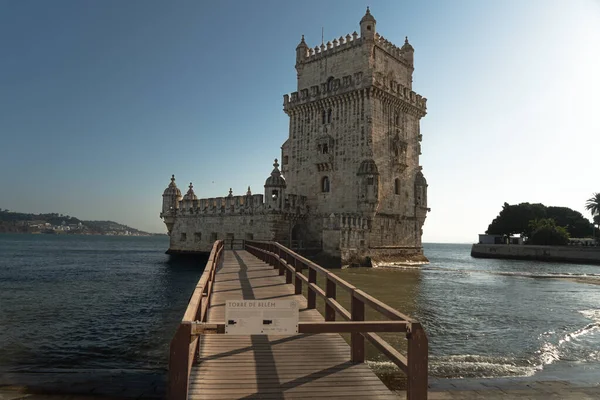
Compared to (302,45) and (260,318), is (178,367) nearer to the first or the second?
(260,318)

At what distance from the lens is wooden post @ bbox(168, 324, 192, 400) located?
13.1ft

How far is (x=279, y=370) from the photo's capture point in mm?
5488

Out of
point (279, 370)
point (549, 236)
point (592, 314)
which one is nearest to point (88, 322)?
point (279, 370)

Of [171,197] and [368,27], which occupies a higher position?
[368,27]

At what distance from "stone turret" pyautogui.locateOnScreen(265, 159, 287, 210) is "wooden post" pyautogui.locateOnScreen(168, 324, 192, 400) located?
30.3 metres

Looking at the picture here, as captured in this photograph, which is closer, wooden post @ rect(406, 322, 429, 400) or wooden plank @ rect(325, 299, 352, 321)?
wooden post @ rect(406, 322, 429, 400)

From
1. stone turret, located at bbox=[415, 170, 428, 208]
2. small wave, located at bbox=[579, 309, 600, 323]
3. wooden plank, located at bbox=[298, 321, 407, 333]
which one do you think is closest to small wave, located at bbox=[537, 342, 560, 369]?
small wave, located at bbox=[579, 309, 600, 323]

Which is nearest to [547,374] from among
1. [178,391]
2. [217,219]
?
[178,391]

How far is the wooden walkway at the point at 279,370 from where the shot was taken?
4.82m

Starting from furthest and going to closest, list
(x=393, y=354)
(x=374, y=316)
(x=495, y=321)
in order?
(x=495, y=321)
(x=374, y=316)
(x=393, y=354)

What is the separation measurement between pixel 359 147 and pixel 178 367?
31.1 metres

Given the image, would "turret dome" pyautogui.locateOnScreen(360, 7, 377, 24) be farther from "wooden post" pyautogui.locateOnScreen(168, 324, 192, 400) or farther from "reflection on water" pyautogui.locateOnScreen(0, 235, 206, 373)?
"wooden post" pyautogui.locateOnScreen(168, 324, 192, 400)

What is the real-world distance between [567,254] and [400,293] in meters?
47.1

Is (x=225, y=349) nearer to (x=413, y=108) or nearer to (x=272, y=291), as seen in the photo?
(x=272, y=291)
